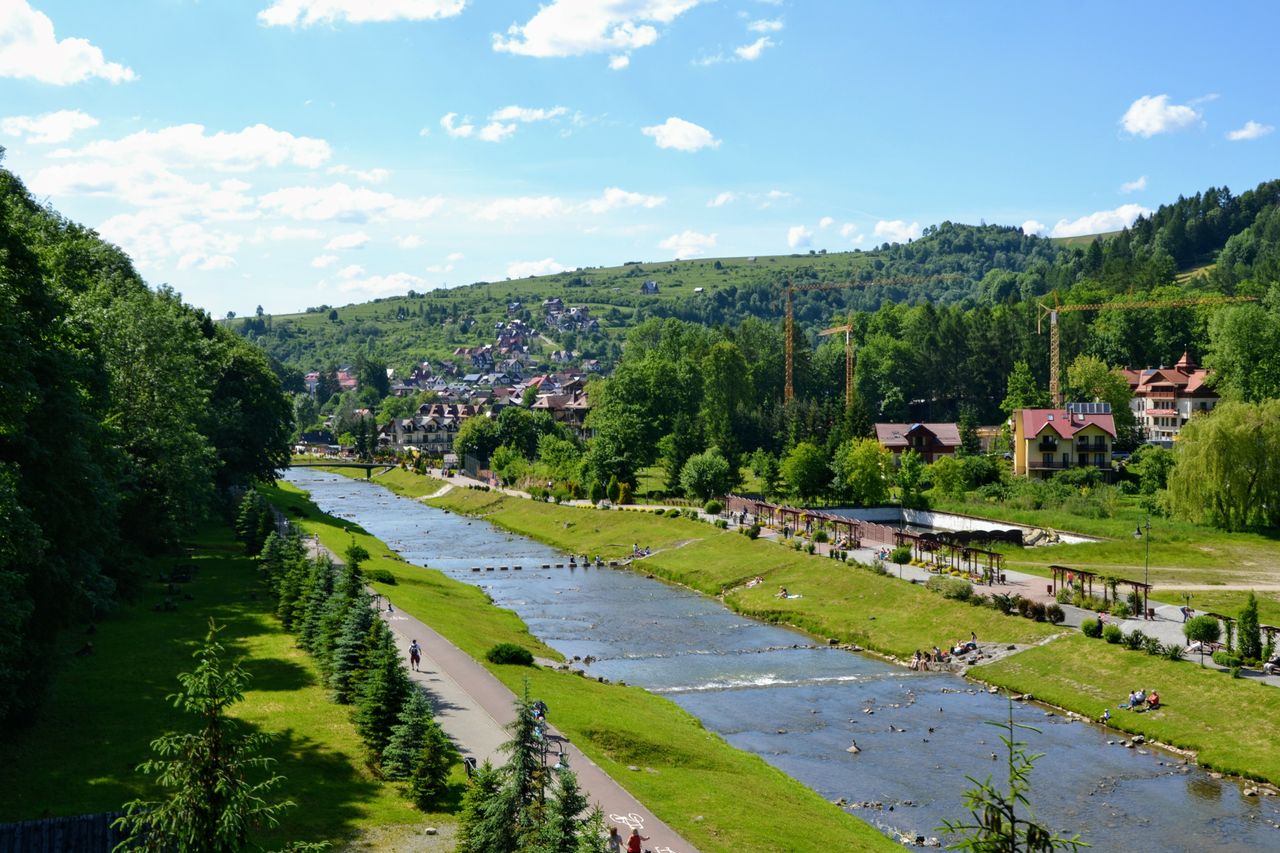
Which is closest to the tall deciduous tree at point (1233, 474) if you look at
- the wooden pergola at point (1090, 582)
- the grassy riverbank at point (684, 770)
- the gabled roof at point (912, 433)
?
the wooden pergola at point (1090, 582)

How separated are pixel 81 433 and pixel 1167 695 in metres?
45.2

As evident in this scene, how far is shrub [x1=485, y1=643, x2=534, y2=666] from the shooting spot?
167ft

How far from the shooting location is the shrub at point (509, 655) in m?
51.0

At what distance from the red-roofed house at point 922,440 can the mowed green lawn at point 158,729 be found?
8666 centimetres

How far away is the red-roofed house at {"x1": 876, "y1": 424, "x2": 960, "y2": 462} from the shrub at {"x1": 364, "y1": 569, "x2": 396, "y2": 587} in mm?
72514

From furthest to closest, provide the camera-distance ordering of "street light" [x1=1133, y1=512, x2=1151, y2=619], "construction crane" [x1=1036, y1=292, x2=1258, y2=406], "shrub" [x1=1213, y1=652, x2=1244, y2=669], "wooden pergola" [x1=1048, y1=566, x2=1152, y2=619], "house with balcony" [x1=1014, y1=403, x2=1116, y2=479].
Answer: "construction crane" [x1=1036, y1=292, x2=1258, y2=406] < "house with balcony" [x1=1014, y1=403, x2=1116, y2=479] < "wooden pergola" [x1=1048, y1=566, x2=1152, y2=619] < "street light" [x1=1133, y1=512, x2=1151, y2=619] < "shrub" [x1=1213, y1=652, x2=1244, y2=669]

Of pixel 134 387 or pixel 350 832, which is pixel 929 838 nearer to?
pixel 350 832

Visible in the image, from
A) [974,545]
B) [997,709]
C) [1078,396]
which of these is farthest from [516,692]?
[1078,396]

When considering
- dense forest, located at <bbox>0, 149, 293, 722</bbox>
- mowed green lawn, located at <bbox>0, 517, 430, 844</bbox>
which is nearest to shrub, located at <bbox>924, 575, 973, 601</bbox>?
mowed green lawn, located at <bbox>0, 517, 430, 844</bbox>

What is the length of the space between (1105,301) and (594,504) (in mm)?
106861

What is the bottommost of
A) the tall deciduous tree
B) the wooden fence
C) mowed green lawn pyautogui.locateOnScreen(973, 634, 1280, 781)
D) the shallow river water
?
the shallow river water

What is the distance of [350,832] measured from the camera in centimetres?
3070

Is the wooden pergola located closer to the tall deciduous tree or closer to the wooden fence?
the tall deciduous tree

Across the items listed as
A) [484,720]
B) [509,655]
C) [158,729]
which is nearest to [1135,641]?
[509,655]
